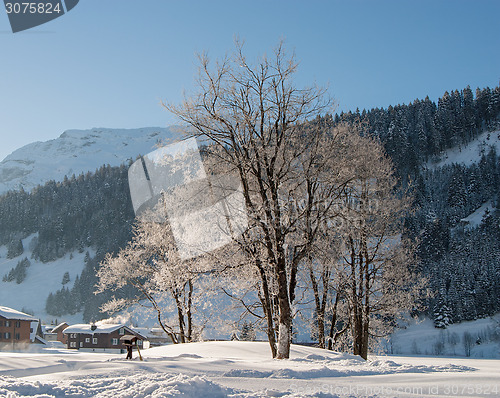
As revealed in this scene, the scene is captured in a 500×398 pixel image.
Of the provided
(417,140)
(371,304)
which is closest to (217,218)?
(371,304)

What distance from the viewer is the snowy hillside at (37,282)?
13200cm

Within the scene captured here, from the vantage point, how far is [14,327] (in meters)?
57.7

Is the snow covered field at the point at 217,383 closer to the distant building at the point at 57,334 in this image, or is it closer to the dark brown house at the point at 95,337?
the dark brown house at the point at 95,337

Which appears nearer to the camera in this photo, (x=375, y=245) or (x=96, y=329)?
(x=375, y=245)

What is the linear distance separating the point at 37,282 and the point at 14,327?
102m

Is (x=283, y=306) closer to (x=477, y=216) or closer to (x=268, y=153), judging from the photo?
(x=268, y=153)

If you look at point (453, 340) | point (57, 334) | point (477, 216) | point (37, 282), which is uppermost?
point (477, 216)

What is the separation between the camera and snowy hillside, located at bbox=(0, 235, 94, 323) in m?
132

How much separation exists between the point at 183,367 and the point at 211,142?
8.21 meters

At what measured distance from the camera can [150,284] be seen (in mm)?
21844

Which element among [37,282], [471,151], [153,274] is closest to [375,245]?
[153,274]

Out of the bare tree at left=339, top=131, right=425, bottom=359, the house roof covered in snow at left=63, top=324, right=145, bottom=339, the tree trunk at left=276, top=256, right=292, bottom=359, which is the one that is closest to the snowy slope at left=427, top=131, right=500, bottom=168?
the house roof covered in snow at left=63, top=324, right=145, bottom=339

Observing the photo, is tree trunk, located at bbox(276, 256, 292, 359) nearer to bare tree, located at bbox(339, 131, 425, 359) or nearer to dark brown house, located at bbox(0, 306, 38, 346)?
bare tree, located at bbox(339, 131, 425, 359)

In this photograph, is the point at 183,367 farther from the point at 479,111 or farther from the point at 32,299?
the point at 479,111
